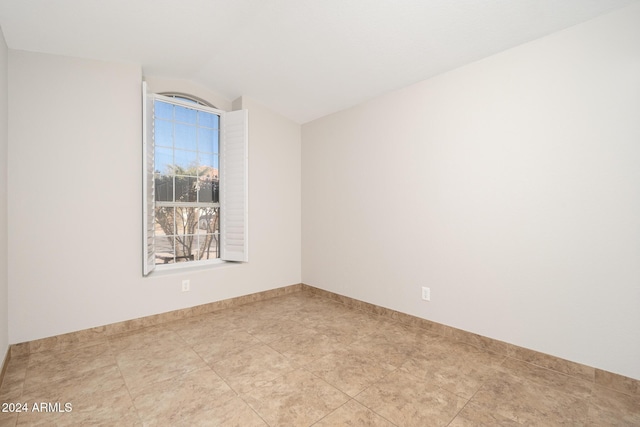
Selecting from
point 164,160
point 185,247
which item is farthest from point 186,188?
point 185,247

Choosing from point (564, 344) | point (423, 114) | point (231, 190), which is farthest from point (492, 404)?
point (231, 190)

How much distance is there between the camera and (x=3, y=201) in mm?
2102

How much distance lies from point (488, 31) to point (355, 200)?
6.51 ft

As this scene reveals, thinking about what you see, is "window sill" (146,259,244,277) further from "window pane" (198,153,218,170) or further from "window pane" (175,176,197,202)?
"window pane" (198,153,218,170)

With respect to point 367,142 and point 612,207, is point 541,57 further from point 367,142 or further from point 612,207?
point 367,142

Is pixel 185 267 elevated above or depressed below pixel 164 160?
below

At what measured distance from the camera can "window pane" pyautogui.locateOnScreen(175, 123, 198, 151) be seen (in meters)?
3.38

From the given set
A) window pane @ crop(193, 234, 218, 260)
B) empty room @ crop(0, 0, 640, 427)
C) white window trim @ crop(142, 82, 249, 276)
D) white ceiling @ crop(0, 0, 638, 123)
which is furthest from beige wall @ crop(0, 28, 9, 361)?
window pane @ crop(193, 234, 218, 260)

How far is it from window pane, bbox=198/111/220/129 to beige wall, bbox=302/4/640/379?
6.19 feet

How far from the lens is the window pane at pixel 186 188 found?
3.37 meters

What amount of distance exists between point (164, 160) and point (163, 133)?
1.02 feet

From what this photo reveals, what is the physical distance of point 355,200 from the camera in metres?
3.47

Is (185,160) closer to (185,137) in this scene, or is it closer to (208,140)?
(185,137)

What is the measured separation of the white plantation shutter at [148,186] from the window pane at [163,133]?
26 centimetres
